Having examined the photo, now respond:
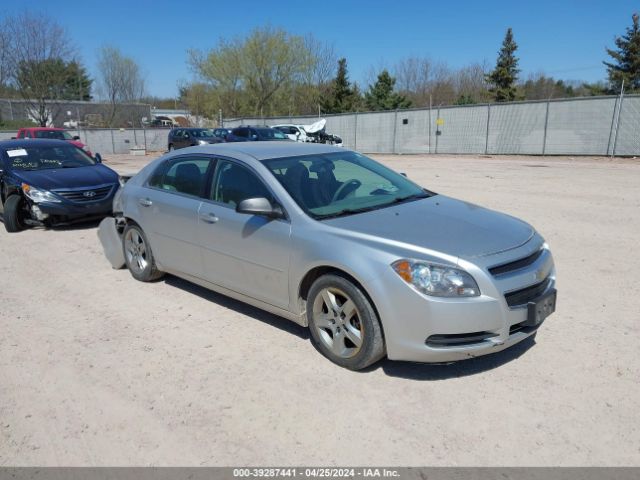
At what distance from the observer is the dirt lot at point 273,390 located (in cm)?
282

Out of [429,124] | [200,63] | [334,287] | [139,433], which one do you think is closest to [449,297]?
[334,287]

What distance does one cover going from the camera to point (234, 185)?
14.7 ft

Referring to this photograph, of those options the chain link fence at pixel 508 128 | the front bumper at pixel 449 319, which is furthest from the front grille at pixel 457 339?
the chain link fence at pixel 508 128

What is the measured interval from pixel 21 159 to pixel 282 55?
4308 cm

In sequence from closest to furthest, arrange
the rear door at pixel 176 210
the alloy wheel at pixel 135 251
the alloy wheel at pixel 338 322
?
the alloy wheel at pixel 338 322 < the rear door at pixel 176 210 < the alloy wheel at pixel 135 251

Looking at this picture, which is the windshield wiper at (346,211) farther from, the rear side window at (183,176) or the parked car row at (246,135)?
the parked car row at (246,135)

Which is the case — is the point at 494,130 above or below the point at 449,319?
above

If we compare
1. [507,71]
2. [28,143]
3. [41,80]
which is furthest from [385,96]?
[28,143]

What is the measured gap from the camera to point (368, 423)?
3.03 meters

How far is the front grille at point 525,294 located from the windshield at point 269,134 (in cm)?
2333

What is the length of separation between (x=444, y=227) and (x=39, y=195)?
7.07 metres

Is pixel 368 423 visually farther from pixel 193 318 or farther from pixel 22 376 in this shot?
pixel 22 376

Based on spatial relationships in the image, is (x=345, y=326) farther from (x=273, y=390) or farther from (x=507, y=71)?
(x=507, y=71)

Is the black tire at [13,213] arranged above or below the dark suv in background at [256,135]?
below
